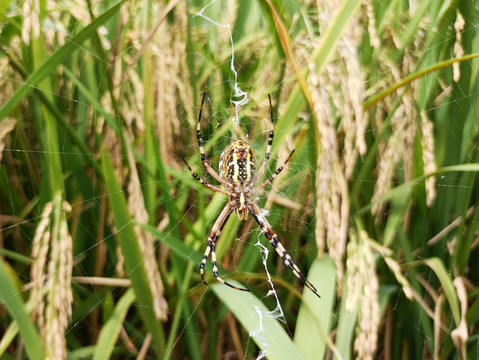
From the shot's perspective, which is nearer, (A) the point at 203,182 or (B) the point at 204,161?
(A) the point at 203,182

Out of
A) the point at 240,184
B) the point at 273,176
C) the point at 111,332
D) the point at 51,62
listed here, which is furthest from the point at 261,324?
the point at 240,184

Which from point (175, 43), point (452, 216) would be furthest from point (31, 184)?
point (452, 216)

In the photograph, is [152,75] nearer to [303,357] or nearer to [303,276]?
[303,276]

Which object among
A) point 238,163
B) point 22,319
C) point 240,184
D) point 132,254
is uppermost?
point 238,163

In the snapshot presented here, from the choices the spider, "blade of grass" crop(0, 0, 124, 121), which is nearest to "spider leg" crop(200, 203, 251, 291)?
the spider

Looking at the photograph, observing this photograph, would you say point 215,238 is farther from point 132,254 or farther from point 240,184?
point 132,254

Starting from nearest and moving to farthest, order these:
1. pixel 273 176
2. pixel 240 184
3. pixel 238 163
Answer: pixel 273 176
pixel 238 163
pixel 240 184
